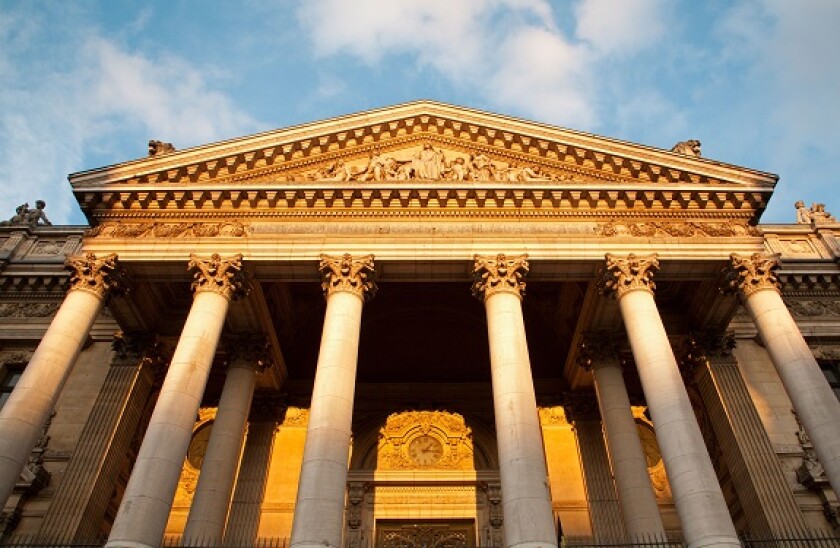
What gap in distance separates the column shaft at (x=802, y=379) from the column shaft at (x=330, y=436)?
9976mm

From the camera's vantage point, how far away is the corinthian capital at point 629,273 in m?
16.3

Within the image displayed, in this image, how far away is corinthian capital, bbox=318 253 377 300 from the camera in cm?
1620

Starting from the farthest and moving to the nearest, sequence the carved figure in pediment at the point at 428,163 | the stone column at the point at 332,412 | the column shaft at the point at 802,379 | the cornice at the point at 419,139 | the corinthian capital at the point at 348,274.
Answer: the carved figure in pediment at the point at 428,163, the cornice at the point at 419,139, the corinthian capital at the point at 348,274, the column shaft at the point at 802,379, the stone column at the point at 332,412

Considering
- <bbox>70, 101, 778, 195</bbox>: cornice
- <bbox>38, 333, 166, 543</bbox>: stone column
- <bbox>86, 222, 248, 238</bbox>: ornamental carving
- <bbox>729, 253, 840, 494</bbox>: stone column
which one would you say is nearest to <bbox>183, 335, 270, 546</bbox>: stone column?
<bbox>38, 333, 166, 543</bbox>: stone column

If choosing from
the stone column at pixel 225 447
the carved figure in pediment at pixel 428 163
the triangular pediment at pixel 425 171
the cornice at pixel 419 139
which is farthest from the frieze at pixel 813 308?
the stone column at pixel 225 447

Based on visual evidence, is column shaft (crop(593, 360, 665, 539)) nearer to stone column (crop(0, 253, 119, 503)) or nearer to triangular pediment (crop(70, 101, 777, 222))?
triangular pediment (crop(70, 101, 777, 222))

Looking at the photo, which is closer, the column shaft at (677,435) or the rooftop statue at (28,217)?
the column shaft at (677,435)

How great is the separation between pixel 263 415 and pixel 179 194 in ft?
25.1

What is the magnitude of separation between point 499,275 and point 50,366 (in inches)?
424

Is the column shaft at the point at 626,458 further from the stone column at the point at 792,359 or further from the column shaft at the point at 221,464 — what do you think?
the column shaft at the point at 221,464

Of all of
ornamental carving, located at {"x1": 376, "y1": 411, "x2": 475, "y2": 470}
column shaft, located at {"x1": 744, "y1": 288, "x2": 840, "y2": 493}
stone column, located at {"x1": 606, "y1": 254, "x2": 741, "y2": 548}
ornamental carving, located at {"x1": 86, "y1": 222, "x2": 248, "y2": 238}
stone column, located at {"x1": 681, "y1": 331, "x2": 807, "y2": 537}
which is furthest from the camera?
ornamental carving, located at {"x1": 376, "y1": 411, "x2": 475, "y2": 470}

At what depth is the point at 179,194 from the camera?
695 inches

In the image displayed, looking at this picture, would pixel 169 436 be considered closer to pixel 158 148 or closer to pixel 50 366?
pixel 50 366

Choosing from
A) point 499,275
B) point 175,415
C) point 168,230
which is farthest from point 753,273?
point 168,230
